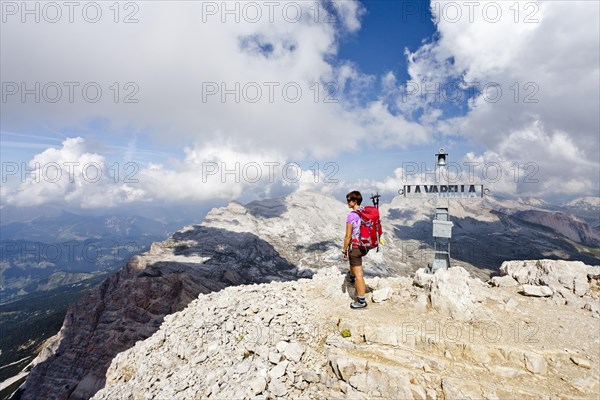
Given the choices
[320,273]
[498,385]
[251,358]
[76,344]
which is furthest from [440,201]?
[76,344]

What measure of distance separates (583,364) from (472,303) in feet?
12.7

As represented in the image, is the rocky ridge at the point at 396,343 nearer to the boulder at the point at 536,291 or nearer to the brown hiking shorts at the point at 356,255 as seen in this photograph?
the boulder at the point at 536,291

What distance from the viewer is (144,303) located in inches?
5969

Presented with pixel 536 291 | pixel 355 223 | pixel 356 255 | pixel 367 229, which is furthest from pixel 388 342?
pixel 536 291

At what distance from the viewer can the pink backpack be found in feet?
43.6

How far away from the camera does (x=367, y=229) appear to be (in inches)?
527

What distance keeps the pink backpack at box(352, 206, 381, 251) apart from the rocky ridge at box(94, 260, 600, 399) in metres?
3.22

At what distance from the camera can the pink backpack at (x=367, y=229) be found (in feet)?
43.6

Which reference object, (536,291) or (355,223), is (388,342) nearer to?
(355,223)

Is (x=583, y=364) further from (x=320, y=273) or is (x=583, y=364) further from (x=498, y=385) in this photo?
(x=320, y=273)

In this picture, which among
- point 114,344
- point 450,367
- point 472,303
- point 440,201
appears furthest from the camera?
point 114,344

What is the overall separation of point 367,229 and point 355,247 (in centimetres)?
100

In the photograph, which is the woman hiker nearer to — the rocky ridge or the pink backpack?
the pink backpack

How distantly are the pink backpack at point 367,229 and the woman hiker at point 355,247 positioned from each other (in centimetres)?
14
